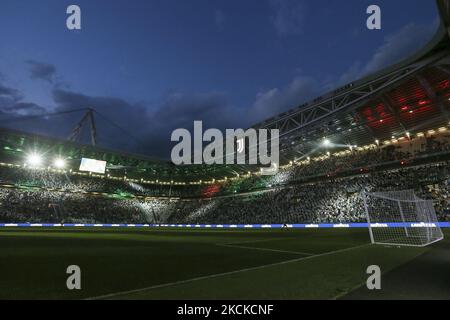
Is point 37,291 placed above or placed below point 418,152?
below

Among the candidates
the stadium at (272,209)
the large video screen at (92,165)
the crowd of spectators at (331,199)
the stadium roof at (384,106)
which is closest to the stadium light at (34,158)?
the stadium at (272,209)

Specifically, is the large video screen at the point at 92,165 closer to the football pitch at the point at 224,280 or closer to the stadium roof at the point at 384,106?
the stadium roof at the point at 384,106

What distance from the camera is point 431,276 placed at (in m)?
6.93

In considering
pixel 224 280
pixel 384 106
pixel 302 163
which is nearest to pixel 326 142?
pixel 302 163

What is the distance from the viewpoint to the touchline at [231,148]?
36.4 m

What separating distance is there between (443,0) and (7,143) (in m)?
60.1

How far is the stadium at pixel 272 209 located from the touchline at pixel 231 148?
1.77m

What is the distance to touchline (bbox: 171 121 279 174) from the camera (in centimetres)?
3644

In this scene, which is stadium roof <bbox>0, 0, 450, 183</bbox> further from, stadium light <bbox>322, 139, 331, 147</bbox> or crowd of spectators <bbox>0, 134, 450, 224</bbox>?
crowd of spectators <bbox>0, 134, 450, 224</bbox>

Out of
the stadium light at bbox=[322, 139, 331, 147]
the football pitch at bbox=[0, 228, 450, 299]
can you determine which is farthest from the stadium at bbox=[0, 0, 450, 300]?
the stadium light at bbox=[322, 139, 331, 147]

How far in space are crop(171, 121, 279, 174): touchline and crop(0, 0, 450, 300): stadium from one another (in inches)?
69.9

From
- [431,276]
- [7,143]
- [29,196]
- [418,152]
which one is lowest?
[431,276]
